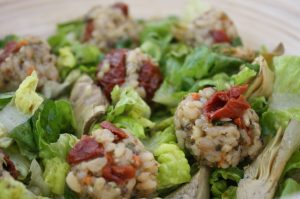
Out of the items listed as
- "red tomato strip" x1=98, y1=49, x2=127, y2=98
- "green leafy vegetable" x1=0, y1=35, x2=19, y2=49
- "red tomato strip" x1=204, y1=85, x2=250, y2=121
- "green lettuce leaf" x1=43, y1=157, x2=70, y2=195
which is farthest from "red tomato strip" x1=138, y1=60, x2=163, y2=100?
"green leafy vegetable" x1=0, y1=35, x2=19, y2=49

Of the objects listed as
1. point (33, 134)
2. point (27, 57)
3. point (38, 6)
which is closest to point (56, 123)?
point (33, 134)

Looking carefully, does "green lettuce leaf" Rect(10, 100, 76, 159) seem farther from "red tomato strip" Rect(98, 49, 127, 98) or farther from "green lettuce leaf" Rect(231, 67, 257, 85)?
"green lettuce leaf" Rect(231, 67, 257, 85)

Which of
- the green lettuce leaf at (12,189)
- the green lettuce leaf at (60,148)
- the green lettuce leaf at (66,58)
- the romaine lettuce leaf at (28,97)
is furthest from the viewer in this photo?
the green lettuce leaf at (66,58)

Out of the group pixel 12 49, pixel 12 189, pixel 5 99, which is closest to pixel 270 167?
pixel 12 189

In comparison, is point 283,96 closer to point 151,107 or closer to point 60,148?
point 151,107

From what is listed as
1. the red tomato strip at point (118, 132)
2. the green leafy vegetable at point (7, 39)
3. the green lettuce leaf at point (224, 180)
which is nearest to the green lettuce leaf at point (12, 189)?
the red tomato strip at point (118, 132)

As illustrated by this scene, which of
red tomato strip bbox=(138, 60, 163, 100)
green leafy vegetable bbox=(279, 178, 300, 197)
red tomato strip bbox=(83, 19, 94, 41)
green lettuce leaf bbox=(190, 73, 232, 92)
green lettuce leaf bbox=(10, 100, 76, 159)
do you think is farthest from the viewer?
red tomato strip bbox=(83, 19, 94, 41)

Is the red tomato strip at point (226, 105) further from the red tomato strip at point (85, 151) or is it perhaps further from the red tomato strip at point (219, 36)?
the red tomato strip at point (219, 36)
